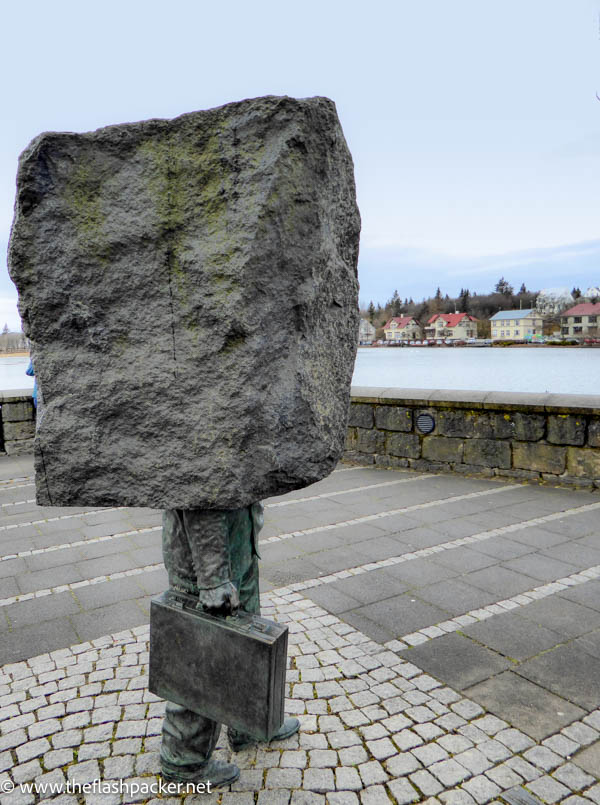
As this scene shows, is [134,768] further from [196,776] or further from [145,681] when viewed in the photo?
[145,681]

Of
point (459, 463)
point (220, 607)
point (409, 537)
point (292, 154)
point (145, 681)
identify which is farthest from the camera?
point (459, 463)

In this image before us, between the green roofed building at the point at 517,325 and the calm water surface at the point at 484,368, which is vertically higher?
the green roofed building at the point at 517,325

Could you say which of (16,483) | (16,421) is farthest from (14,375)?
(16,483)

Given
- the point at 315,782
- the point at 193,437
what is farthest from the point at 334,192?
the point at 315,782

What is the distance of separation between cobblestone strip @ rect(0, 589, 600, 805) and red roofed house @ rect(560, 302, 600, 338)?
5.87 m

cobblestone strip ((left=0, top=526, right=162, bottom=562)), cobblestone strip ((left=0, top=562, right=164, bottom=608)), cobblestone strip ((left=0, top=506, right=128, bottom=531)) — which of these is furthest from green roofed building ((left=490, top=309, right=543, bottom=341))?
cobblestone strip ((left=0, top=506, right=128, bottom=531))

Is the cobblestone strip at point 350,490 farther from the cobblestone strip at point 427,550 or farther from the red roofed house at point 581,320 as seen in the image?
the red roofed house at point 581,320

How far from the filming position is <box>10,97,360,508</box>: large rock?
1922 millimetres

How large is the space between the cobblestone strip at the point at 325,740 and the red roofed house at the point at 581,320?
5.87 meters

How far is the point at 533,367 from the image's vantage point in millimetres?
7289

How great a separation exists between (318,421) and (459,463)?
6.29 metres

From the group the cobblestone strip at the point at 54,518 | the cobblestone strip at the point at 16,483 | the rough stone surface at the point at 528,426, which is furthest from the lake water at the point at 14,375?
the rough stone surface at the point at 528,426

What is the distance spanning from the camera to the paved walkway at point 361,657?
2.51 meters

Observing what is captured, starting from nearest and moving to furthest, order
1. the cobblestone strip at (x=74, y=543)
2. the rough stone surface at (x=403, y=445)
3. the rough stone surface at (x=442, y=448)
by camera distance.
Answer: the cobblestone strip at (x=74, y=543) → the rough stone surface at (x=442, y=448) → the rough stone surface at (x=403, y=445)
